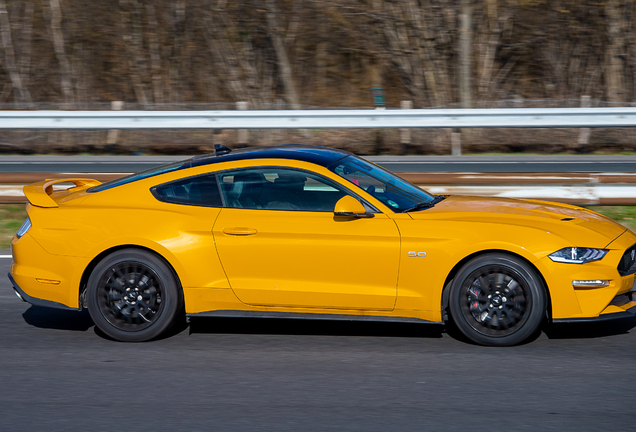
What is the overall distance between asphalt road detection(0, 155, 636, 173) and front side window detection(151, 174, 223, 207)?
5436mm

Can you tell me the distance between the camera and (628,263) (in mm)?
5297

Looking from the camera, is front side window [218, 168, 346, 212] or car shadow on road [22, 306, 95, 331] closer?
front side window [218, 168, 346, 212]

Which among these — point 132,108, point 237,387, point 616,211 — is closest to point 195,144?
point 132,108

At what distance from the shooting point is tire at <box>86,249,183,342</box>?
5.45 meters

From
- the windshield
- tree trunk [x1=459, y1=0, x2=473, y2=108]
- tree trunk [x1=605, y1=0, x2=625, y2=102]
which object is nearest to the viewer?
the windshield

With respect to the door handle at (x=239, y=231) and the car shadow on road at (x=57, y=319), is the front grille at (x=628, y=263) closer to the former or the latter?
the door handle at (x=239, y=231)

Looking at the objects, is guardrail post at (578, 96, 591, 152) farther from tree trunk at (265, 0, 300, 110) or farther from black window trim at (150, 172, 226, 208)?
black window trim at (150, 172, 226, 208)

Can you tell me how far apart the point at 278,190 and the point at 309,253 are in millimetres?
563

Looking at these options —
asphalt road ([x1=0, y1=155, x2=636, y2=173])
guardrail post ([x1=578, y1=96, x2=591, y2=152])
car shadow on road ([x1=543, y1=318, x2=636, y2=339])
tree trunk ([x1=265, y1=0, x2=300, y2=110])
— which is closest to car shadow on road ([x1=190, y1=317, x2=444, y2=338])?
car shadow on road ([x1=543, y1=318, x2=636, y2=339])

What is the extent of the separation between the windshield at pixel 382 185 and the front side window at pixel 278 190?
18 centimetres

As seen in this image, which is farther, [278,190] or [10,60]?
[10,60]

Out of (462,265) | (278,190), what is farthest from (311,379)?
(278,190)

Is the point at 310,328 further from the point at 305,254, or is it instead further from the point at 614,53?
the point at 614,53

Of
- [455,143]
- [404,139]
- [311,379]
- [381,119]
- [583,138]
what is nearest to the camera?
[311,379]
